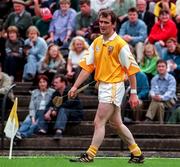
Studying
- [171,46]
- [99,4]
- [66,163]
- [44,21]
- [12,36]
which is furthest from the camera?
[44,21]

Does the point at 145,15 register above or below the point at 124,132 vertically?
above

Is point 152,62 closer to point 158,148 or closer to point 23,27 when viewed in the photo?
point 158,148

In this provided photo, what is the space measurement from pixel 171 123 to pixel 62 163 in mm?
4919

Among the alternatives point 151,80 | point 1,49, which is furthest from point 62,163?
point 1,49

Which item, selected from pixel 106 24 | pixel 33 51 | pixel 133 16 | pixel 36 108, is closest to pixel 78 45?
pixel 33 51

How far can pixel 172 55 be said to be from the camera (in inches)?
701

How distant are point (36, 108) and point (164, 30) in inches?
151

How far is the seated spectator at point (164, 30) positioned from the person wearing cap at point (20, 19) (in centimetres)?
349

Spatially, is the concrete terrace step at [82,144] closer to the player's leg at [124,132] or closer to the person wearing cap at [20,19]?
the player's leg at [124,132]

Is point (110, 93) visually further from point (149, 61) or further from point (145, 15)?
point (145, 15)

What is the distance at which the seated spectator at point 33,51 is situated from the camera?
18.3 metres

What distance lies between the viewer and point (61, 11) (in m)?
20.0

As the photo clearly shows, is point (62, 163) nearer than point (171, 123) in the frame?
Yes

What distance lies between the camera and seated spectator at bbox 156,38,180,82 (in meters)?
17.4
